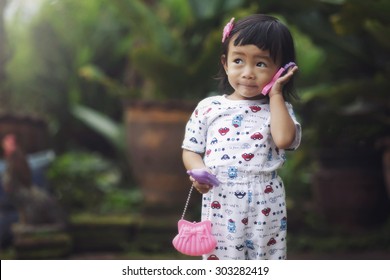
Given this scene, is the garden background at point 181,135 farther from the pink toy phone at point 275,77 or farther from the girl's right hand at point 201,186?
the girl's right hand at point 201,186

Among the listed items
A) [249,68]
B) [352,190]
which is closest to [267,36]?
[249,68]

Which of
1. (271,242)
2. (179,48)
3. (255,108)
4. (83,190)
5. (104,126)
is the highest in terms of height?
(179,48)

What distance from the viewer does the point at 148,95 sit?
A: 453cm

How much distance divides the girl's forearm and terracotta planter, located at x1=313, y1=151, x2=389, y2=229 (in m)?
2.49

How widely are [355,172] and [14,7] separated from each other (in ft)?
8.38

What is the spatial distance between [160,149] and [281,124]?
A: 2208 millimetres

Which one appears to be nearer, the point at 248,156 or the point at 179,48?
the point at 248,156

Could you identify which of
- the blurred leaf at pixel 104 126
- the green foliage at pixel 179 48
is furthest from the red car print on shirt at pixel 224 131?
the blurred leaf at pixel 104 126

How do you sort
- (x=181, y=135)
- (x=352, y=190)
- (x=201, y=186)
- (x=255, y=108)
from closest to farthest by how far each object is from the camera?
(x=201, y=186), (x=255, y=108), (x=181, y=135), (x=352, y=190)

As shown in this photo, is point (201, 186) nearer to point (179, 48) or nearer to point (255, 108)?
point (255, 108)

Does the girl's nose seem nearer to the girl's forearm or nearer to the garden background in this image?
the girl's forearm

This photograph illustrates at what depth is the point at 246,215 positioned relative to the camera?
207 centimetres

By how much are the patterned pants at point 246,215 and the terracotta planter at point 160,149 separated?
2041 mm
